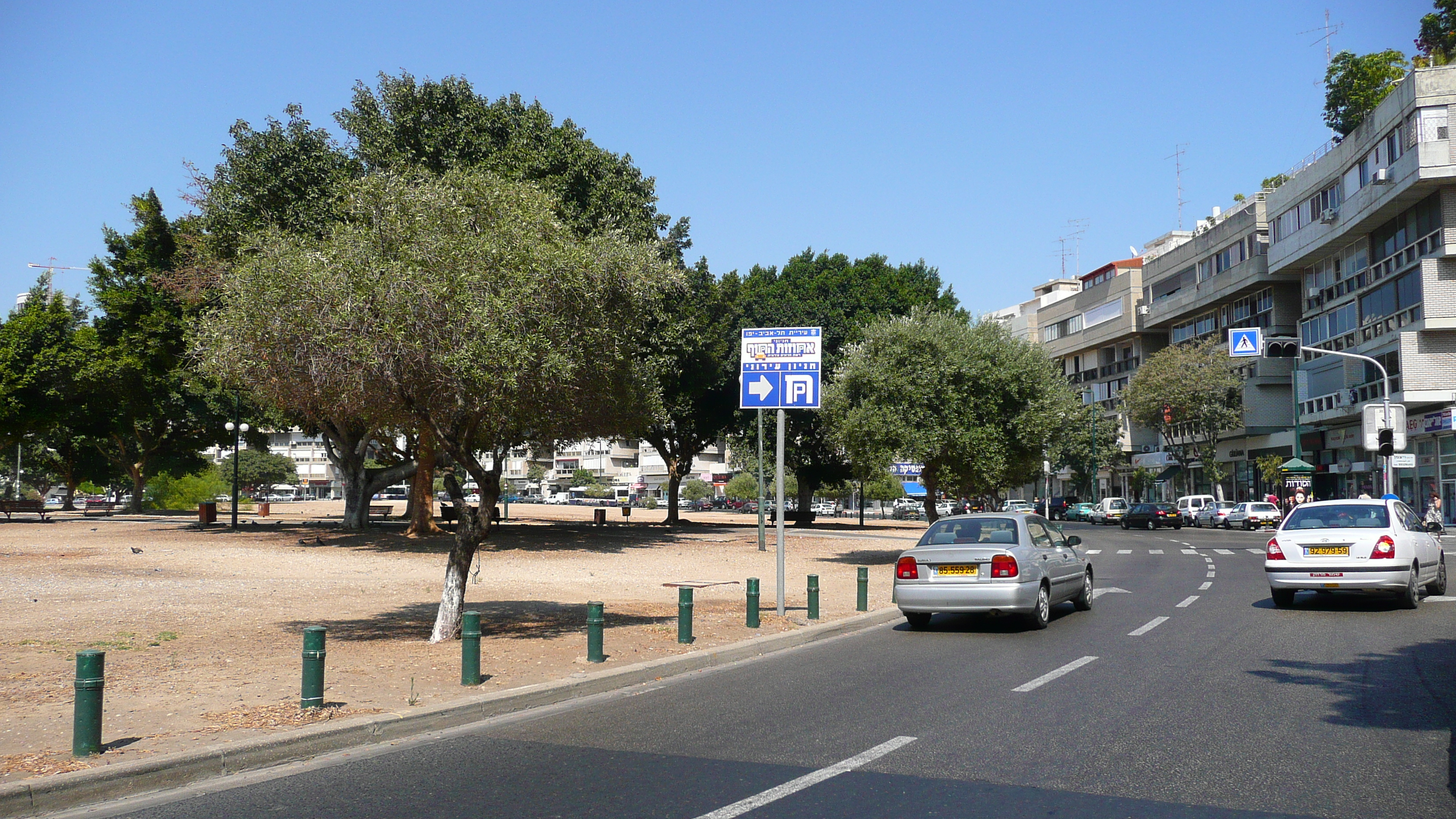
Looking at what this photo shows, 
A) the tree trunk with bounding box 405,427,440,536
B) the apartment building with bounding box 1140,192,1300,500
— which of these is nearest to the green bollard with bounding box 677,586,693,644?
the tree trunk with bounding box 405,427,440,536

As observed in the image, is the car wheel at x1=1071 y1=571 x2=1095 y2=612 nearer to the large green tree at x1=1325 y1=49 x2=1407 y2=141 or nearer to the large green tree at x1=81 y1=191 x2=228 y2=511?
the large green tree at x1=81 y1=191 x2=228 y2=511

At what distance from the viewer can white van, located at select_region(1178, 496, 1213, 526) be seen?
55.9 metres

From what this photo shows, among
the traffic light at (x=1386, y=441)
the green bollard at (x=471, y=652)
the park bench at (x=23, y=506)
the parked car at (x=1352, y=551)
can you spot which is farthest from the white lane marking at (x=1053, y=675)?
the park bench at (x=23, y=506)

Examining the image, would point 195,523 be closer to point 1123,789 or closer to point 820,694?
point 820,694

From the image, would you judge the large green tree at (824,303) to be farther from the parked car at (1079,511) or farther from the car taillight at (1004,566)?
the car taillight at (1004,566)

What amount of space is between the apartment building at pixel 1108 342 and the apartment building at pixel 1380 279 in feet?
62.0

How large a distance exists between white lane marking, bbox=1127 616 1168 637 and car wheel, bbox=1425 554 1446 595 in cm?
440

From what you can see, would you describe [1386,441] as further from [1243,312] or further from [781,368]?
[1243,312]

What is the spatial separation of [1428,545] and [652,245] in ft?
Result: 53.1

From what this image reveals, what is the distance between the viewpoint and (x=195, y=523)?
41.7 metres

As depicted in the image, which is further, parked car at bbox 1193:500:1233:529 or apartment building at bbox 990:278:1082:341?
apartment building at bbox 990:278:1082:341

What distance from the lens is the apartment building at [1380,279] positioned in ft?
138

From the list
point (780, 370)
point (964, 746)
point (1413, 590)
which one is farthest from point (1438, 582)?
point (964, 746)

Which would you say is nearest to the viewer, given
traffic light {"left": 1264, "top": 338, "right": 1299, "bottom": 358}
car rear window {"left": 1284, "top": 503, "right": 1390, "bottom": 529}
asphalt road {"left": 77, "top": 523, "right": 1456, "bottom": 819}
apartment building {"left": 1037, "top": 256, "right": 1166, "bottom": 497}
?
asphalt road {"left": 77, "top": 523, "right": 1456, "bottom": 819}
